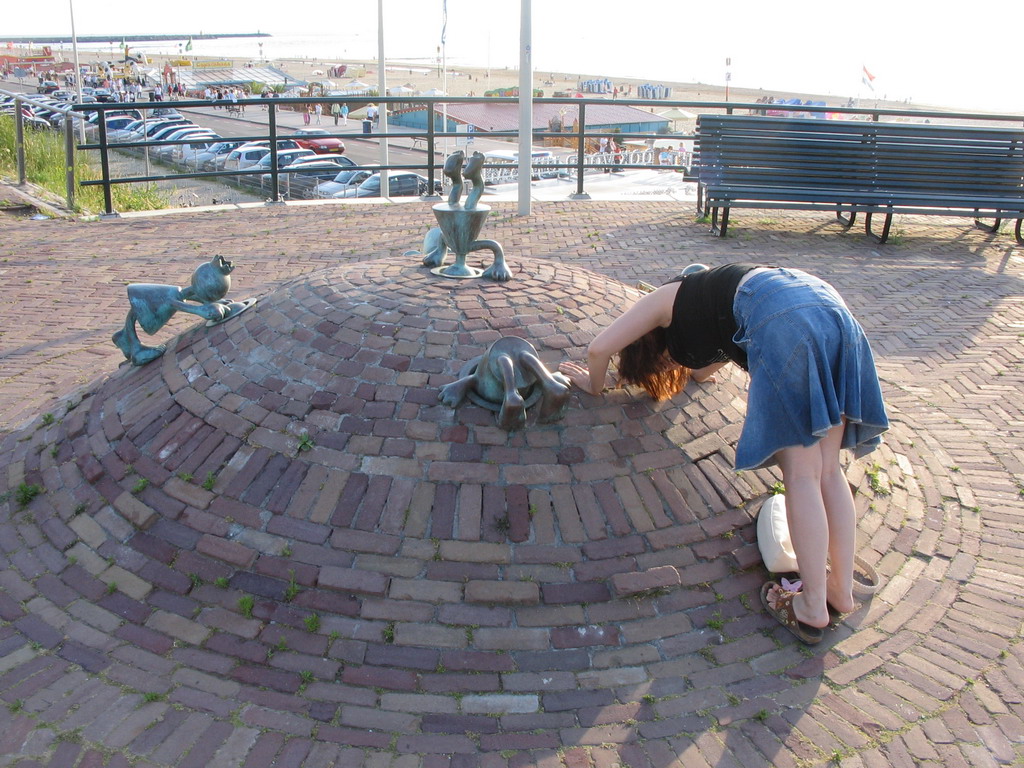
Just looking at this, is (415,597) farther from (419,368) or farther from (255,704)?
→ (419,368)

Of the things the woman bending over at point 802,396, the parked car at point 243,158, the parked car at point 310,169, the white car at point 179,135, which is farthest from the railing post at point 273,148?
the white car at point 179,135

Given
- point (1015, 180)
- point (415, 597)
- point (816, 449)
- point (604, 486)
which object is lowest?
point (415, 597)

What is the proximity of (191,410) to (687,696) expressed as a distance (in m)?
2.34

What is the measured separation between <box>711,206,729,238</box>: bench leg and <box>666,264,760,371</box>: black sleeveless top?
6415 millimetres

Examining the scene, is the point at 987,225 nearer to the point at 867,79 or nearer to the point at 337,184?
the point at 337,184

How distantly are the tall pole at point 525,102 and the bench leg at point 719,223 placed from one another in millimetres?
2158

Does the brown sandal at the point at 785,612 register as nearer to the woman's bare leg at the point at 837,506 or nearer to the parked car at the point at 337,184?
the woman's bare leg at the point at 837,506

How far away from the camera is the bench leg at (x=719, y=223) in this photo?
9633mm

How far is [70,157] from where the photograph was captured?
396 inches

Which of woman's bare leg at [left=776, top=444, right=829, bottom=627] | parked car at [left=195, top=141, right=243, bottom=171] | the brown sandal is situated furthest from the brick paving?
parked car at [left=195, top=141, right=243, bottom=171]

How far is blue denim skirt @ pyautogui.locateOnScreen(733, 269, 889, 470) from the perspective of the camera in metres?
3.07

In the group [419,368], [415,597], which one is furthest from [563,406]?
[415,597]

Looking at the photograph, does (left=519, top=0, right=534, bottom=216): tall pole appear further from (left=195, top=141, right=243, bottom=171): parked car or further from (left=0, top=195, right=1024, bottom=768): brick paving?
(left=195, top=141, right=243, bottom=171): parked car

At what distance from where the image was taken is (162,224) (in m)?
9.96
